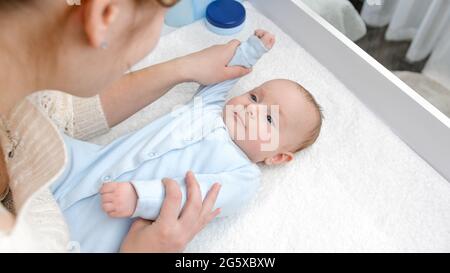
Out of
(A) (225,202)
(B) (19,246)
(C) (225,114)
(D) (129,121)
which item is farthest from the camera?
(D) (129,121)

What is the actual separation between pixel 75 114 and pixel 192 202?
35 cm

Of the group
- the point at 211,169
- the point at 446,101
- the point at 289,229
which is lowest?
the point at 289,229

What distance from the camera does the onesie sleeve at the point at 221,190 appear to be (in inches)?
31.9

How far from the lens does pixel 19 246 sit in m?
0.48

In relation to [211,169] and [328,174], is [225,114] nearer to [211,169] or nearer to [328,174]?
[211,169]

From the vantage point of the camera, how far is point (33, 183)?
58cm

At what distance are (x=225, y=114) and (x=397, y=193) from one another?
475 mm

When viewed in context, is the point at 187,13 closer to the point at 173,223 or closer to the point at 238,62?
the point at 238,62

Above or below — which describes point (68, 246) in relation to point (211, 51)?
below

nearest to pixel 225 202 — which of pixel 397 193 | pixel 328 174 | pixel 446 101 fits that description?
pixel 328 174

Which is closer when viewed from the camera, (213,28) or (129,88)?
(129,88)

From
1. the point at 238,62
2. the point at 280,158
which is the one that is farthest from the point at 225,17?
the point at 280,158

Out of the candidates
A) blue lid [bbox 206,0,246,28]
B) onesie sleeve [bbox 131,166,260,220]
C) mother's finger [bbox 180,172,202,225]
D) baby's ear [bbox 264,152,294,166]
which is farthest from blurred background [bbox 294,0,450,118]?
mother's finger [bbox 180,172,202,225]

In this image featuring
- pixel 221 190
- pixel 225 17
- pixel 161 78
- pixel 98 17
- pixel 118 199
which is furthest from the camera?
pixel 225 17
